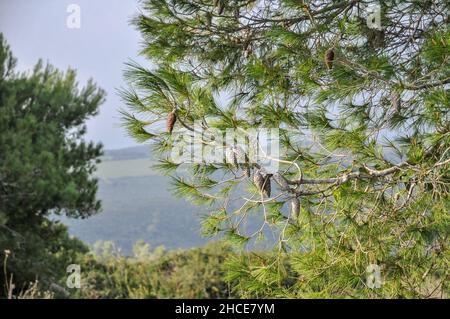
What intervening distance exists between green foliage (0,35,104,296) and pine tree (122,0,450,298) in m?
3.33

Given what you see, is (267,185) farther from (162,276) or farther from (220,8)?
(162,276)

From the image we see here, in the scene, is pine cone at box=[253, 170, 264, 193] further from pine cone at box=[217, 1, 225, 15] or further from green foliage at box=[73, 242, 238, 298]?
green foliage at box=[73, 242, 238, 298]

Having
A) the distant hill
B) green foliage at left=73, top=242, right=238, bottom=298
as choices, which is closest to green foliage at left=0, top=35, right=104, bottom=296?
green foliage at left=73, top=242, right=238, bottom=298

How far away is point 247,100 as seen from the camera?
2350mm

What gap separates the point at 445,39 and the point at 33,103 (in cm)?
465

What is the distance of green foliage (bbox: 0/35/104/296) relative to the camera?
213 inches

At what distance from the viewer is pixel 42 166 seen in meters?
5.51

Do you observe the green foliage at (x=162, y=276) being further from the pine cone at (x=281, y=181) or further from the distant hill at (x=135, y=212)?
the distant hill at (x=135, y=212)

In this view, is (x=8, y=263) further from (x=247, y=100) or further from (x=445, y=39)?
(x=445, y=39)

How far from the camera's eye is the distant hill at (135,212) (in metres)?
11.4

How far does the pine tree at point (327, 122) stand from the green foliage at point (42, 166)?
10.9 feet

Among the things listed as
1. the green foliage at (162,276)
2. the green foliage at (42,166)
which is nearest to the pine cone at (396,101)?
the green foliage at (162,276)

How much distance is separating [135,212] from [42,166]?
7006mm

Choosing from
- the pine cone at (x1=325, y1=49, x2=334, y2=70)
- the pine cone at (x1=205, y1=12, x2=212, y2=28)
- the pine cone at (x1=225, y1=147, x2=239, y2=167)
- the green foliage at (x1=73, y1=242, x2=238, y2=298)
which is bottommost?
the pine cone at (x1=225, y1=147, x2=239, y2=167)
